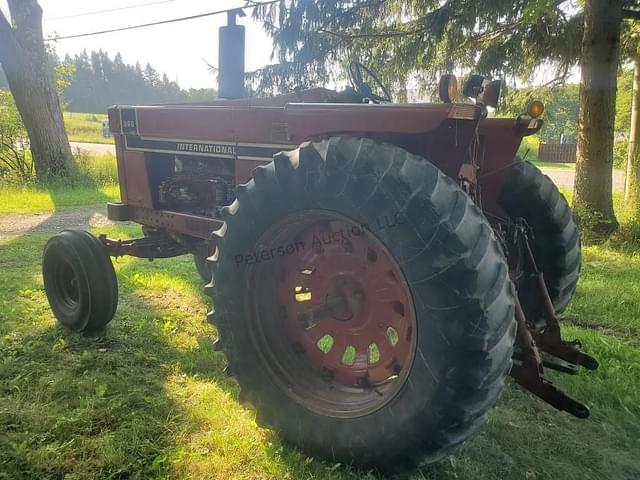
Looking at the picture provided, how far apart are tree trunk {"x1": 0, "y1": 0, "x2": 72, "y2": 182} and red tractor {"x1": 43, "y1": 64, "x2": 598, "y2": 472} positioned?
9.48 m

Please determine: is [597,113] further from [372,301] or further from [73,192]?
[73,192]

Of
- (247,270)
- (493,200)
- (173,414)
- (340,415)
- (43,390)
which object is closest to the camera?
(340,415)

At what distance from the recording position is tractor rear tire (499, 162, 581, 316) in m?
2.98

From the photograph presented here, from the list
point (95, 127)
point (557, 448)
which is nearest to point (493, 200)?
point (557, 448)

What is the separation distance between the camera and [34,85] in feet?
36.6

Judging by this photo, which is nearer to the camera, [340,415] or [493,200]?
[340,415]

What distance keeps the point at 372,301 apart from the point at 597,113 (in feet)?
18.4

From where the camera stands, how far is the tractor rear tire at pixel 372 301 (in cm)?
177

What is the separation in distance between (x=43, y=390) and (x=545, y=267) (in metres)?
2.88

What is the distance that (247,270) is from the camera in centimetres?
231

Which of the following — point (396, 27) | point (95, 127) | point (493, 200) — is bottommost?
point (95, 127)

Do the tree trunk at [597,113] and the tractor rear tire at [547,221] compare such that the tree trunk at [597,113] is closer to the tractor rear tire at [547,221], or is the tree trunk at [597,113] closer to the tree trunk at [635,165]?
the tree trunk at [635,165]

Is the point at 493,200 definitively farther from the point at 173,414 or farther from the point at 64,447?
the point at 64,447

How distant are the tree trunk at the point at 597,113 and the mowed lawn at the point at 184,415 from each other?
10.2ft
